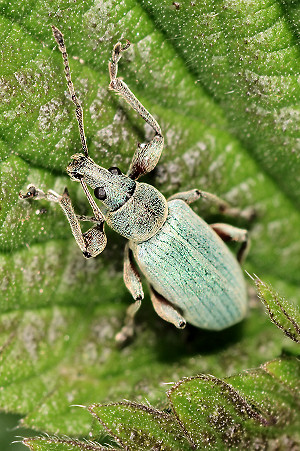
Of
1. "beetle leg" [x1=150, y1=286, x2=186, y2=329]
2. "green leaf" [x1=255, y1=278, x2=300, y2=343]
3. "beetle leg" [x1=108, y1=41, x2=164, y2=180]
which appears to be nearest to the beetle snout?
"beetle leg" [x1=108, y1=41, x2=164, y2=180]

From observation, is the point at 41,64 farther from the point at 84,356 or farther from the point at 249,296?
the point at 249,296

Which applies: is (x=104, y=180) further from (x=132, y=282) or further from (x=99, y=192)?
(x=132, y=282)

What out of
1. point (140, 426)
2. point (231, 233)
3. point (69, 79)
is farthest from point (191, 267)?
point (69, 79)

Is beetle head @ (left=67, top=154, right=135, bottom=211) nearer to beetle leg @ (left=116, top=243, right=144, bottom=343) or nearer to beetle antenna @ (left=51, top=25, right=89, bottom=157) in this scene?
beetle antenna @ (left=51, top=25, right=89, bottom=157)

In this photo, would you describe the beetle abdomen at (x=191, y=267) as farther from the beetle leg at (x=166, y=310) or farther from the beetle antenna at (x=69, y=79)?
the beetle antenna at (x=69, y=79)

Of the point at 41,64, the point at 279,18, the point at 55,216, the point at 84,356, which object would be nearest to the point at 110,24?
the point at 41,64

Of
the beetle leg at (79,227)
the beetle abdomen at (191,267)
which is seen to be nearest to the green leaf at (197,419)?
the beetle abdomen at (191,267)
